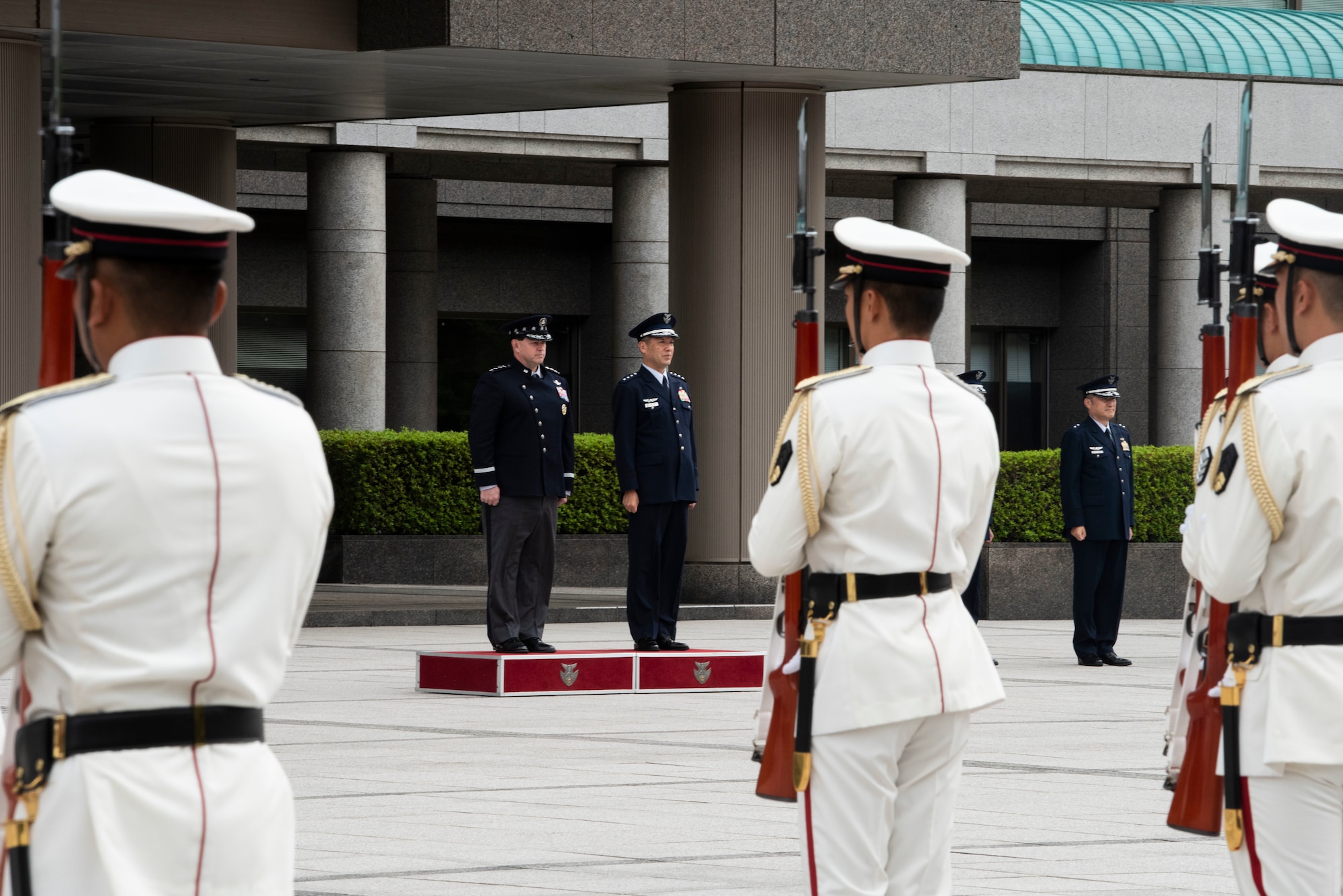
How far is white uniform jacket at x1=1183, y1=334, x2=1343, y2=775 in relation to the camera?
15.0ft

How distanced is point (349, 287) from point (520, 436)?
1142 centimetres

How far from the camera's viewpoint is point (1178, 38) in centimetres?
3036

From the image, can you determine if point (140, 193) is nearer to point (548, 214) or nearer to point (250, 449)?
point (250, 449)

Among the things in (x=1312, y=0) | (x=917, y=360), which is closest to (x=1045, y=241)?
(x=1312, y=0)

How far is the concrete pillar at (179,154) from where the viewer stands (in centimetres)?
2002

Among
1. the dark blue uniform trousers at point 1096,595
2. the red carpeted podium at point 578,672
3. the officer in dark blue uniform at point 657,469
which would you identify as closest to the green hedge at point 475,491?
the dark blue uniform trousers at point 1096,595

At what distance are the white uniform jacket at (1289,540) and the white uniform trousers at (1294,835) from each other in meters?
0.05

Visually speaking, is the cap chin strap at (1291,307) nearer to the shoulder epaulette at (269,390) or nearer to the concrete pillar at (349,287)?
the shoulder epaulette at (269,390)

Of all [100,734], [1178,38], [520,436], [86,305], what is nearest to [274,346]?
[1178,38]

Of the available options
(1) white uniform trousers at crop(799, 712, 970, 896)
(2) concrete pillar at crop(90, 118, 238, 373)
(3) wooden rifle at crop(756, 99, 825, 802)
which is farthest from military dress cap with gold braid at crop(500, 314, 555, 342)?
(1) white uniform trousers at crop(799, 712, 970, 896)

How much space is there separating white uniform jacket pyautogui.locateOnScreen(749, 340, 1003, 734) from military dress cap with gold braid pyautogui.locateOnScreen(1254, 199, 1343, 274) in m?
0.77

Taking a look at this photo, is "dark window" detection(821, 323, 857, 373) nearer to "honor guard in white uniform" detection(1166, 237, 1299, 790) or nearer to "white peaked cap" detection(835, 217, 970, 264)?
"honor guard in white uniform" detection(1166, 237, 1299, 790)

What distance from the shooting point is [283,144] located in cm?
2439

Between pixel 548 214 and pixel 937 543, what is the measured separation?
25.2 meters
